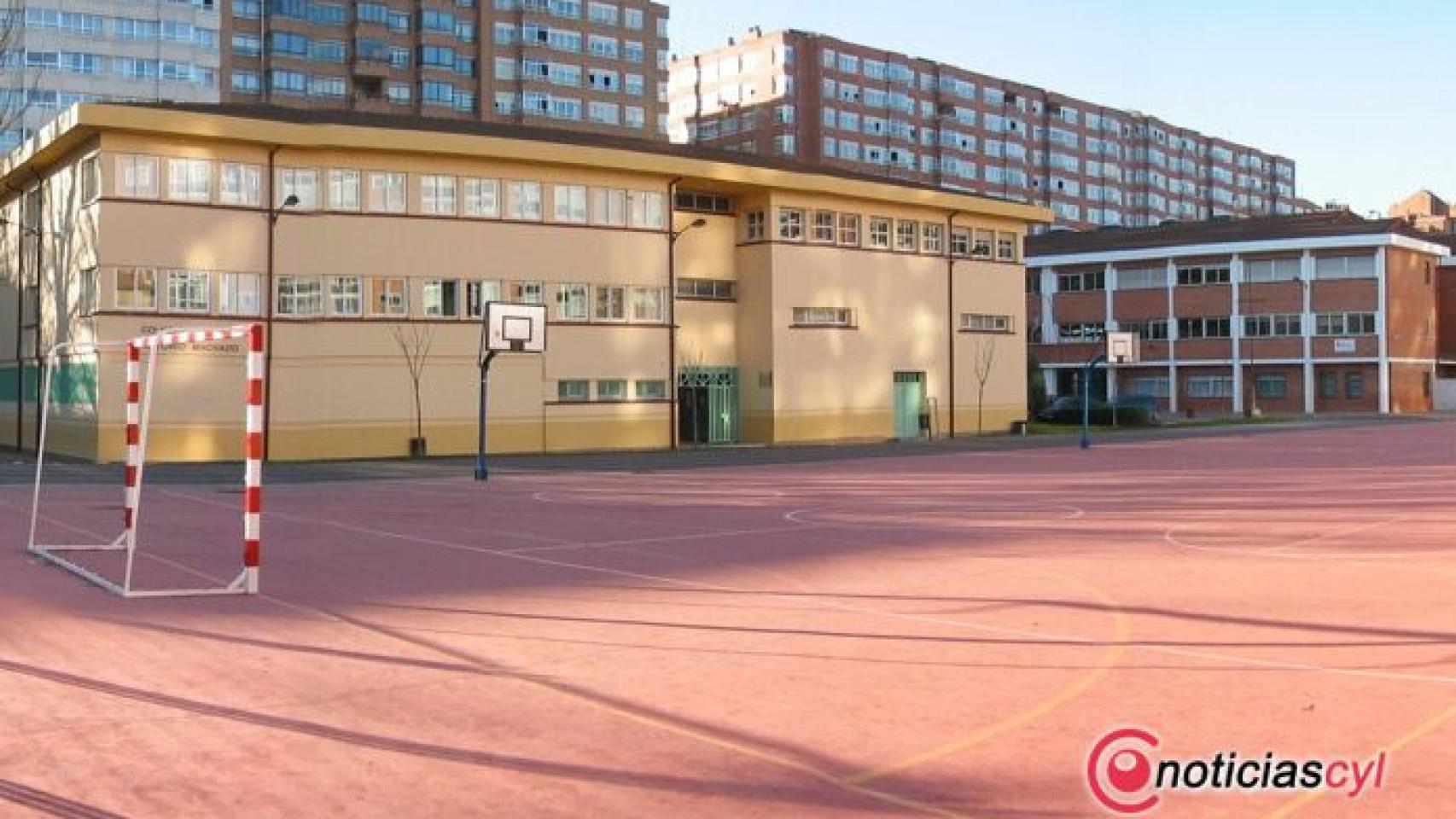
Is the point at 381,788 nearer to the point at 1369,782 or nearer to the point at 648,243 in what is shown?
the point at 1369,782

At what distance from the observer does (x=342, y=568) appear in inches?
600

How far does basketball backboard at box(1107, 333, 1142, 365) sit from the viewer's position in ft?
193

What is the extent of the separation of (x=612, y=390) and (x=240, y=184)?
13139mm

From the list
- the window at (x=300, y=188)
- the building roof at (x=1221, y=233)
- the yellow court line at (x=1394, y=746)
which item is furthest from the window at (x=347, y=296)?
the building roof at (x=1221, y=233)

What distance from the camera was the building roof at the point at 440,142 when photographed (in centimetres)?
3828

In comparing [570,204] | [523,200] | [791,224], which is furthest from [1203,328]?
[523,200]

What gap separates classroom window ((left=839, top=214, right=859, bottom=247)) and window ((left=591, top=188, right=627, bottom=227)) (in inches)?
381

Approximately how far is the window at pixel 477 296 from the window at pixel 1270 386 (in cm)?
6058

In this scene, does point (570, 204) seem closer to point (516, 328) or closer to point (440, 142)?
point (440, 142)

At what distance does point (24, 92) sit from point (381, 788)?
96.6m

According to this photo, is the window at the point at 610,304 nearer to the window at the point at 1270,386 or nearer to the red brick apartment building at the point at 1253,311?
the red brick apartment building at the point at 1253,311

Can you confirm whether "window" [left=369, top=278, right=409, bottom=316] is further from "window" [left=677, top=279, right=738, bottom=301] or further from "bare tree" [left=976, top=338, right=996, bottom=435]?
"bare tree" [left=976, top=338, right=996, bottom=435]

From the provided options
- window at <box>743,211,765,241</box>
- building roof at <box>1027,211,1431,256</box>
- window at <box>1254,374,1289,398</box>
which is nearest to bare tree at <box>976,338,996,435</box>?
window at <box>743,211,765,241</box>

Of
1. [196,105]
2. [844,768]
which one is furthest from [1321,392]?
[844,768]
